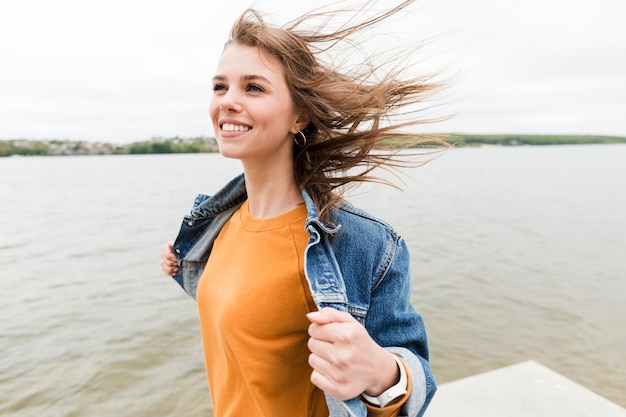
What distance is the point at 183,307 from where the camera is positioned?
7.42m

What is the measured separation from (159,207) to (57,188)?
1135 centimetres

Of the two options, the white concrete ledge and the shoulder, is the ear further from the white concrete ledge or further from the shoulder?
the white concrete ledge

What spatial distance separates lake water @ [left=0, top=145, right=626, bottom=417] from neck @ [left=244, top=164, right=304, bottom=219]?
45 cm

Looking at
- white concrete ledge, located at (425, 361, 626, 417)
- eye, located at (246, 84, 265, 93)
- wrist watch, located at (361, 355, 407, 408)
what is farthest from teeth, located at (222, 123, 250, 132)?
white concrete ledge, located at (425, 361, 626, 417)

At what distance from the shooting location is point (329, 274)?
1.32 metres

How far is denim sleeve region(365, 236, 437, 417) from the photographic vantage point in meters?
1.30

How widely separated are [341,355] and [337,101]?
93cm

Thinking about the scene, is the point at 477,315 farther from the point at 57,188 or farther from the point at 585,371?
the point at 57,188

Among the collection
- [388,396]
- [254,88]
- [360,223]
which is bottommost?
[388,396]

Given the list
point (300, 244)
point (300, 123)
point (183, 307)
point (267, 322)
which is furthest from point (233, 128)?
point (183, 307)

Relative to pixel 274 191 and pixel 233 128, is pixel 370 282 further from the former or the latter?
pixel 233 128

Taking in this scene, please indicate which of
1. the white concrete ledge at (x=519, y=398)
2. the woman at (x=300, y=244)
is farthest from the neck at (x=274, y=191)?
the white concrete ledge at (x=519, y=398)

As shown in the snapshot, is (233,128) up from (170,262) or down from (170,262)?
up

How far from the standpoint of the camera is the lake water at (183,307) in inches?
203
